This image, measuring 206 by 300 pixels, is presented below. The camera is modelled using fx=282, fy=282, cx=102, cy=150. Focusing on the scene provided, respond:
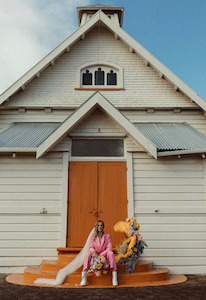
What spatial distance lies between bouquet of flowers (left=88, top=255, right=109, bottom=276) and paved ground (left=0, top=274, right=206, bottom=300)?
46cm

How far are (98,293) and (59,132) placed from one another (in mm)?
4025

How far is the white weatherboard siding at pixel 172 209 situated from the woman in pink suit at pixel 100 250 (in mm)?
1598

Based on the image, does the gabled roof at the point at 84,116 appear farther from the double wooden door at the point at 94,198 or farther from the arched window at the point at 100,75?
the arched window at the point at 100,75

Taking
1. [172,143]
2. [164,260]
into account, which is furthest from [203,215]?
[172,143]

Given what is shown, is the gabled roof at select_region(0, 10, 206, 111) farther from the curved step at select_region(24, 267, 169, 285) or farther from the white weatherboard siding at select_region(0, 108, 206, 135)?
the curved step at select_region(24, 267, 169, 285)

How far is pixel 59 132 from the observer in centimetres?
755

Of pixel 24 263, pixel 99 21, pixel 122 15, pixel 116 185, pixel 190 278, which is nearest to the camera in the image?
pixel 190 278

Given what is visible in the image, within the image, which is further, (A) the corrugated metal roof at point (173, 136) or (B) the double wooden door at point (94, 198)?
(A) the corrugated metal roof at point (173, 136)

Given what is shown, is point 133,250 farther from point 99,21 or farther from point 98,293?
point 99,21

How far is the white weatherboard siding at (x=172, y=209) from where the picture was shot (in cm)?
753

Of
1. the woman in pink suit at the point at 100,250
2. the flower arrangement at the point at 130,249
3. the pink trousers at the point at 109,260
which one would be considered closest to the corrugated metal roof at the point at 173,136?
the flower arrangement at the point at 130,249

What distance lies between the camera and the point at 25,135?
8.55m

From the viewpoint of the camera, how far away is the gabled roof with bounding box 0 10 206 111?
30.9ft

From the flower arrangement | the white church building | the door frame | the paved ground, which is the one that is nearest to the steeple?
the white church building
